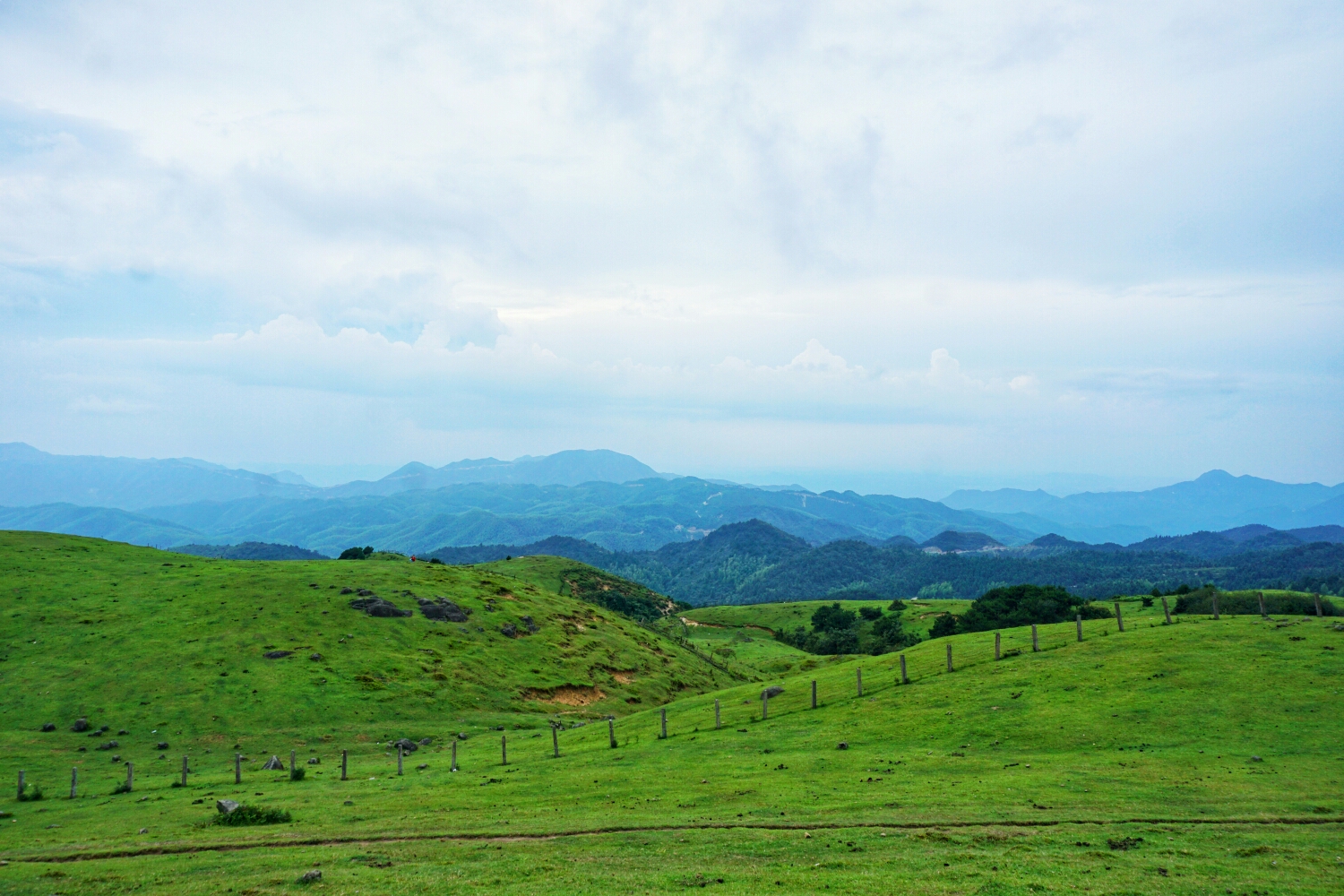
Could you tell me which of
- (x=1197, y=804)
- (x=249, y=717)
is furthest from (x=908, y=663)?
(x=249, y=717)

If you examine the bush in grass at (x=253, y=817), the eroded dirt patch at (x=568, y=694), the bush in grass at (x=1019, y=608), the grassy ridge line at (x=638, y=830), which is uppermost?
the grassy ridge line at (x=638, y=830)

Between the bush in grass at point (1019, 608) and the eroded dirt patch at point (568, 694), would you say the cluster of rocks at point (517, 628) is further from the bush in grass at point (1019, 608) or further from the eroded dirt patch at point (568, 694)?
the bush in grass at point (1019, 608)

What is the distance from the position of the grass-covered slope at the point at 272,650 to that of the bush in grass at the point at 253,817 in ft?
97.8

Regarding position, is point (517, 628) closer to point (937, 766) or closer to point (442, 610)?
point (442, 610)

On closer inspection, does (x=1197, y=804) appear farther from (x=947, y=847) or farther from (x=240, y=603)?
(x=240, y=603)

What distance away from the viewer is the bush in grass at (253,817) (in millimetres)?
33250

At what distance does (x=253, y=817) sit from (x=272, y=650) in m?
46.5

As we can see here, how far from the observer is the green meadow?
23.6 meters

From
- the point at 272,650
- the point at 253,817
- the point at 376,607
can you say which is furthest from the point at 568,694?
the point at 253,817

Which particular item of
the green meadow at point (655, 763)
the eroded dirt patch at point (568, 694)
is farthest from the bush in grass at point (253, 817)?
the eroded dirt patch at point (568, 694)

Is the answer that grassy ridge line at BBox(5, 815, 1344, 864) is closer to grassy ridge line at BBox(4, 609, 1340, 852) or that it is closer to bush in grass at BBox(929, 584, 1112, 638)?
grassy ridge line at BBox(4, 609, 1340, 852)

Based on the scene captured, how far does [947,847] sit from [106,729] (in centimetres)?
6584

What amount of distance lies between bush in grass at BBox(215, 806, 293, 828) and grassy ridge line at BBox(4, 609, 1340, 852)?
1.40m

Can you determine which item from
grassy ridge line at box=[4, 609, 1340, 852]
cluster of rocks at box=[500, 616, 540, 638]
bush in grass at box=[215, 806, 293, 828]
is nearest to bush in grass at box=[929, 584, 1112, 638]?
grassy ridge line at box=[4, 609, 1340, 852]
